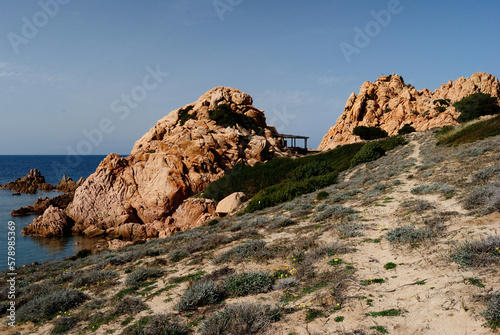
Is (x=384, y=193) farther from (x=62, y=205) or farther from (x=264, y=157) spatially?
(x=62, y=205)

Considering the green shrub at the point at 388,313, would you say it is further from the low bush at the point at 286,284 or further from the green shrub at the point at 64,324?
the green shrub at the point at 64,324

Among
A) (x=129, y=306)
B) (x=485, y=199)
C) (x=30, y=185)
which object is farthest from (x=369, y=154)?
(x=30, y=185)

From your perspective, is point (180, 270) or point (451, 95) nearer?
point (180, 270)

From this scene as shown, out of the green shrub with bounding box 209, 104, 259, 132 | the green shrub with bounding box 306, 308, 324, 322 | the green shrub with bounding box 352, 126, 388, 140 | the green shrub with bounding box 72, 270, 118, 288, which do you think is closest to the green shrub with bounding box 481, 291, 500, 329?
the green shrub with bounding box 306, 308, 324, 322

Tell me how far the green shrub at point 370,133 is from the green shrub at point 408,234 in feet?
176

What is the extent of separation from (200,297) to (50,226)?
124 ft

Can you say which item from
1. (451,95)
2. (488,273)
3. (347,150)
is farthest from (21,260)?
(451,95)

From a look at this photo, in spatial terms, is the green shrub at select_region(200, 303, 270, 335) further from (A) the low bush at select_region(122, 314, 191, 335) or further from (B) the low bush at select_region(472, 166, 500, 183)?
(B) the low bush at select_region(472, 166, 500, 183)

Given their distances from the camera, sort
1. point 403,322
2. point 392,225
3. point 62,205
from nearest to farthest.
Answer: point 403,322 → point 392,225 → point 62,205

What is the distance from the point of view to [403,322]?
17.1ft

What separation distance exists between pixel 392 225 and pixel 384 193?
578 centimetres

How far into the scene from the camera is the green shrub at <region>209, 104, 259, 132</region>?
53344 mm

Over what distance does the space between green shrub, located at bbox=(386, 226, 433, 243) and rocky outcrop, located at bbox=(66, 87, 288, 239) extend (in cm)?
2732

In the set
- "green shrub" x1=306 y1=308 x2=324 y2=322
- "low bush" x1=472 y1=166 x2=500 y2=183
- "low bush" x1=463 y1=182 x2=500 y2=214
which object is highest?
"low bush" x1=472 y1=166 x2=500 y2=183
